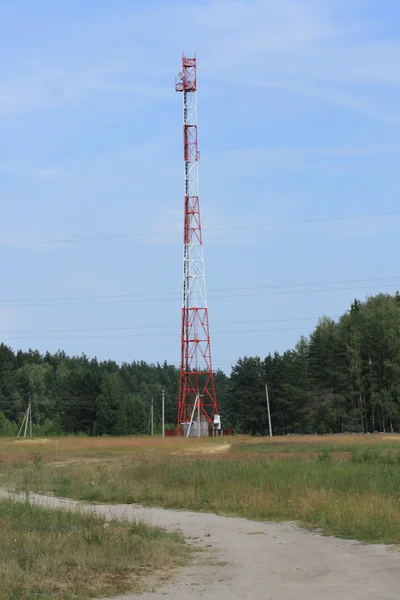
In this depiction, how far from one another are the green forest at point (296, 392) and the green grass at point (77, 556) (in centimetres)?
7561

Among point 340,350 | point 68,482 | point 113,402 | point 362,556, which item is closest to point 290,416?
point 340,350

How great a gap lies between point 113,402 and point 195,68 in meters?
57.6

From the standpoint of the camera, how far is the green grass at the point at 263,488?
58.1 feet

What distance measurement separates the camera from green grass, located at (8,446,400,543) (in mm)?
17719

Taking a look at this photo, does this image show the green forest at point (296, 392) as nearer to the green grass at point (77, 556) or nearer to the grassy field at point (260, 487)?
the grassy field at point (260, 487)

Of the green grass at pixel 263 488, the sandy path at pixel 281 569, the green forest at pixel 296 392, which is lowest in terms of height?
the sandy path at pixel 281 569

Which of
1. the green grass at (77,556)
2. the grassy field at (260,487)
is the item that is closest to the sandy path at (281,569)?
the green grass at (77,556)

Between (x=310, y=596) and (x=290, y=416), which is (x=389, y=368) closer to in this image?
(x=290, y=416)

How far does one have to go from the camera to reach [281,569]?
512 inches

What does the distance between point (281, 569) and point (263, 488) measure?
10.8 metres

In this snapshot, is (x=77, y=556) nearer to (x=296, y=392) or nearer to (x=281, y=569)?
(x=281, y=569)

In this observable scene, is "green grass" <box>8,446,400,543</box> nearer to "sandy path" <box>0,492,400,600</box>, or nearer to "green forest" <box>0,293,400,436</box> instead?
"sandy path" <box>0,492,400,600</box>

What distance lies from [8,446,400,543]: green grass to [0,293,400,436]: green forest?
59.0 meters

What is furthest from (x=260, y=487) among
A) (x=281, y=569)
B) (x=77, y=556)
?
(x=77, y=556)
